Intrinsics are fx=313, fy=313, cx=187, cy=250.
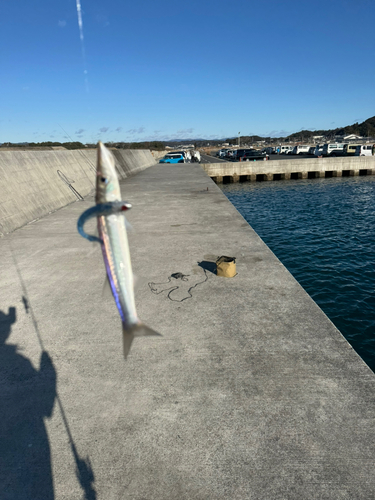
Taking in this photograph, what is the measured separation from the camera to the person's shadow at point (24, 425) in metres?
3.47

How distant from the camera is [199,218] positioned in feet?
48.8

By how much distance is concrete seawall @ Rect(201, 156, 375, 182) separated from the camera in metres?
46.3

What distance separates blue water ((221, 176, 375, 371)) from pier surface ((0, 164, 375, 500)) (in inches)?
135

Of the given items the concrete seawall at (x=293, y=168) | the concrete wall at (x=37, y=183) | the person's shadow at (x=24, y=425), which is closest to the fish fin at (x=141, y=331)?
the person's shadow at (x=24, y=425)

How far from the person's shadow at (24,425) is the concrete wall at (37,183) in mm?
A: 9459

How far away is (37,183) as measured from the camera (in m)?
16.8

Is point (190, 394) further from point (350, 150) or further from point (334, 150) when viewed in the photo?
point (334, 150)

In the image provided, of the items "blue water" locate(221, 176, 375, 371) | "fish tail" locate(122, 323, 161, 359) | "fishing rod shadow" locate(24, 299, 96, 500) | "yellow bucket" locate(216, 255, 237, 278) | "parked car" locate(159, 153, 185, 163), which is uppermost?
"parked car" locate(159, 153, 185, 163)

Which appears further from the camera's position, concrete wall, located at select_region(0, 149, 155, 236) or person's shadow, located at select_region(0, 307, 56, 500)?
concrete wall, located at select_region(0, 149, 155, 236)

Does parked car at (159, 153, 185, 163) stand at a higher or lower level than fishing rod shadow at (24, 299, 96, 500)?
higher

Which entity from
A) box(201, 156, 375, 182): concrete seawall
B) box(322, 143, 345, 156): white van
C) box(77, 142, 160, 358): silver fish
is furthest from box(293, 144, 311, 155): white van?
box(77, 142, 160, 358): silver fish

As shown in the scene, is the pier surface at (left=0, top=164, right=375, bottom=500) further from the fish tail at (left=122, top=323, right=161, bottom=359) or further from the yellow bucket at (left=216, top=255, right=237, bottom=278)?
the fish tail at (left=122, top=323, right=161, bottom=359)

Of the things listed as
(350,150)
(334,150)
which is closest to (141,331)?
(350,150)

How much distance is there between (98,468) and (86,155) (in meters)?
26.2
